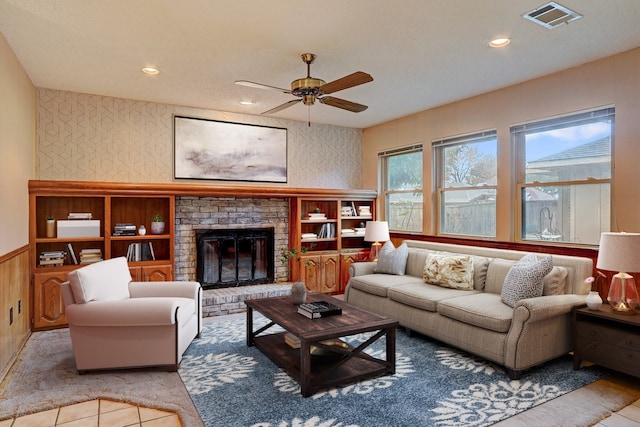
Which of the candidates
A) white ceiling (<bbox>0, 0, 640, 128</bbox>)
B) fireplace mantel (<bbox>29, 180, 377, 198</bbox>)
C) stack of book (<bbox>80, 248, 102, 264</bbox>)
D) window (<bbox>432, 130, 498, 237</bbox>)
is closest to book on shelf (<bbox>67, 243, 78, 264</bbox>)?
stack of book (<bbox>80, 248, 102, 264</bbox>)

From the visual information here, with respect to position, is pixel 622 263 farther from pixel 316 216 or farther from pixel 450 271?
pixel 316 216

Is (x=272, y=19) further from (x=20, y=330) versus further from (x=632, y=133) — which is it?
(x=20, y=330)

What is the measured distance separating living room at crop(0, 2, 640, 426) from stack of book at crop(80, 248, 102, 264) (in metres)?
0.61

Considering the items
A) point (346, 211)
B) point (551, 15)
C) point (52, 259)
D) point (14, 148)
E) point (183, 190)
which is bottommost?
point (52, 259)

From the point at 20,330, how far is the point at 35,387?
1164mm

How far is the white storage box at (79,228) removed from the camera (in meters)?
4.48

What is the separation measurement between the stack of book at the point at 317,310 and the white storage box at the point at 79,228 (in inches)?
112

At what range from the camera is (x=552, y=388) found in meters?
2.83

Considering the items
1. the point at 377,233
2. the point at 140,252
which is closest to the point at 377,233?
the point at 377,233

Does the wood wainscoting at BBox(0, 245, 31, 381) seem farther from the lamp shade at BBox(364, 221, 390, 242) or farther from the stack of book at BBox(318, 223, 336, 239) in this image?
the lamp shade at BBox(364, 221, 390, 242)

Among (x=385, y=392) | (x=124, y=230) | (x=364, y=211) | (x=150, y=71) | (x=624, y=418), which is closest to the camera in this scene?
(x=624, y=418)

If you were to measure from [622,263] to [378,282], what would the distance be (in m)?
2.31

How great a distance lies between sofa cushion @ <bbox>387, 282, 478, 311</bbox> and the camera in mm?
3772

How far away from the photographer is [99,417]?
250 centimetres
